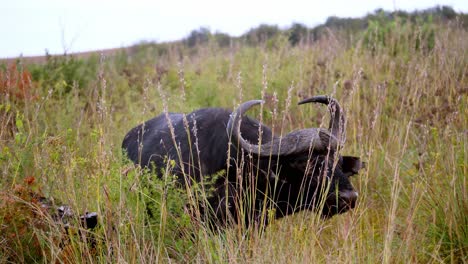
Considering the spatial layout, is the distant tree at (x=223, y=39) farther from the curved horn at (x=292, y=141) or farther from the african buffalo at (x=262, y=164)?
the curved horn at (x=292, y=141)

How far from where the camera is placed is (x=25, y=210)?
4008 millimetres

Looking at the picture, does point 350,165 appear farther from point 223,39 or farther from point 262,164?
point 223,39

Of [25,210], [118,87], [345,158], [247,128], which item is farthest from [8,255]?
[118,87]

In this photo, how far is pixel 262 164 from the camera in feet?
16.2

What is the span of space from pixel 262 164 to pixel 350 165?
70cm

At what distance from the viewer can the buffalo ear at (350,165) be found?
15.8 feet

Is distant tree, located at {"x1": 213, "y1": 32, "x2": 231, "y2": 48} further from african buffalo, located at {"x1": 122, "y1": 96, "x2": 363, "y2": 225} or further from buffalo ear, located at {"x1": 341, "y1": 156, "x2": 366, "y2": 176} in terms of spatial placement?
buffalo ear, located at {"x1": 341, "y1": 156, "x2": 366, "y2": 176}

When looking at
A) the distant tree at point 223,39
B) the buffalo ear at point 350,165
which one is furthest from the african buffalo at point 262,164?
the distant tree at point 223,39

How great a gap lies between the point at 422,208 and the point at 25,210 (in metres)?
2.89

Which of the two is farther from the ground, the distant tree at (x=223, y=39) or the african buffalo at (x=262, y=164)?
the distant tree at (x=223, y=39)

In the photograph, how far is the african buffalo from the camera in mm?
4453

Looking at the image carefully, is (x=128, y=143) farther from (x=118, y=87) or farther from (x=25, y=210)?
(x=118, y=87)

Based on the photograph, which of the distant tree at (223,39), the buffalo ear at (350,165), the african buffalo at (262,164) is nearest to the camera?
the african buffalo at (262,164)

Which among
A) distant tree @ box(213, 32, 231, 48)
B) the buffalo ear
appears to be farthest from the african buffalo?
distant tree @ box(213, 32, 231, 48)
